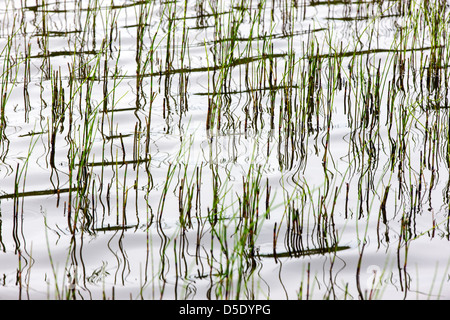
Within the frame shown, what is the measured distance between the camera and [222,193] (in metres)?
2.80

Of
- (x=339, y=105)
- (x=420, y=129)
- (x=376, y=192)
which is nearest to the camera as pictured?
(x=376, y=192)

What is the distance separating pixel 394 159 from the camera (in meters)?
2.96

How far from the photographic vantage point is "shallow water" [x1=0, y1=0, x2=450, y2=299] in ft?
7.24

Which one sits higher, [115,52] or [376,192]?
[115,52]

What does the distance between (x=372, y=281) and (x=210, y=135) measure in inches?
59.0

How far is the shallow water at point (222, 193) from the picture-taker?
2207 mm
